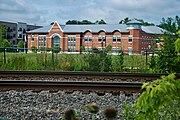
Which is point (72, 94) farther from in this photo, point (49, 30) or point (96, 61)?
point (49, 30)

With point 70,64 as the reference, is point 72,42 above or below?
above

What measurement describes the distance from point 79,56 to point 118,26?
6497 cm

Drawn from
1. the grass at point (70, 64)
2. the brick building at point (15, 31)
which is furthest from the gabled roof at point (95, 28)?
the grass at point (70, 64)

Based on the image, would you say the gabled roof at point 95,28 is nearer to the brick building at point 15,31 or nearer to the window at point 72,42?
the window at point 72,42

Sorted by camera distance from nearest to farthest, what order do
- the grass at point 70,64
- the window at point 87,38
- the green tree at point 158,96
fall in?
the green tree at point 158,96
the grass at point 70,64
the window at point 87,38

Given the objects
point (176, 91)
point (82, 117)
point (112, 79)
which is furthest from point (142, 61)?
point (176, 91)

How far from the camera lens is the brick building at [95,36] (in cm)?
8036

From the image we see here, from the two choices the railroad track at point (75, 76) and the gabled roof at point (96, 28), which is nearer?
the railroad track at point (75, 76)

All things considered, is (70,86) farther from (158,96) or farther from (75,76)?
(158,96)

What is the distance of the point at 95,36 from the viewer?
275 feet

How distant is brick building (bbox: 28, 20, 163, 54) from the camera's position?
80.4m

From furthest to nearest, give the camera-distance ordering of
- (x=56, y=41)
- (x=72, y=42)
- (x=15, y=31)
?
(x=15, y=31)
(x=56, y=41)
(x=72, y=42)

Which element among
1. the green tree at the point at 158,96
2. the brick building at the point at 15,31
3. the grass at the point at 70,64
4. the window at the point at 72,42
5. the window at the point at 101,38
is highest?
the brick building at the point at 15,31

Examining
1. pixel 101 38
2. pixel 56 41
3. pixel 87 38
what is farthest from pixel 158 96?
pixel 56 41
